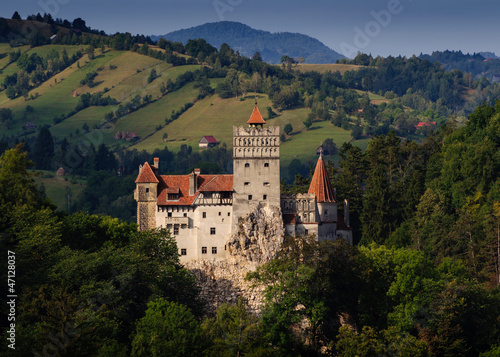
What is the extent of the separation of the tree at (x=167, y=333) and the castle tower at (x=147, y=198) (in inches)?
613

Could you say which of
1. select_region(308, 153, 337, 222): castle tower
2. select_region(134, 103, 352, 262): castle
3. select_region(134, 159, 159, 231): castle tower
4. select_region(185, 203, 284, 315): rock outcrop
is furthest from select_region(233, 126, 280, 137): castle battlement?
select_region(134, 159, 159, 231): castle tower

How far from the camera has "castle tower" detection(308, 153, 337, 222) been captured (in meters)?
88.9

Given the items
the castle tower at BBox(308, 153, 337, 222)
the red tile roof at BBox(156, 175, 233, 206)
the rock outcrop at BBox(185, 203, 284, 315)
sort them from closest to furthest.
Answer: the rock outcrop at BBox(185, 203, 284, 315)
the red tile roof at BBox(156, 175, 233, 206)
the castle tower at BBox(308, 153, 337, 222)

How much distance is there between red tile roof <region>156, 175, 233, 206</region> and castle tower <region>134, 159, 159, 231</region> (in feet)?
2.84

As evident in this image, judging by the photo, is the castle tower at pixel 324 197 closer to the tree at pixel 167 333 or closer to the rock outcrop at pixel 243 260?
the rock outcrop at pixel 243 260

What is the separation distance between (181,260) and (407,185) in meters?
37.4

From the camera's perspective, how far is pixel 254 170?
8531 centimetres

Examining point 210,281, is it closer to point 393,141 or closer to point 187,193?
point 187,193

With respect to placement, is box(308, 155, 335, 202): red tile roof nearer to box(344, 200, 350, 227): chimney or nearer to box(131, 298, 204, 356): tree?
box(344, 200, 350, 227): chimney

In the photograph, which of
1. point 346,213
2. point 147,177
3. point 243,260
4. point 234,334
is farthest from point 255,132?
point 234,334

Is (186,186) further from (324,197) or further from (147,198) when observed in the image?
(324,197)

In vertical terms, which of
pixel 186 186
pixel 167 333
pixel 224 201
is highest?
pixel 186 186

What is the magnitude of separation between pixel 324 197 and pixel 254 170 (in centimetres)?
928

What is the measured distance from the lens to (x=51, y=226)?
268 feet
